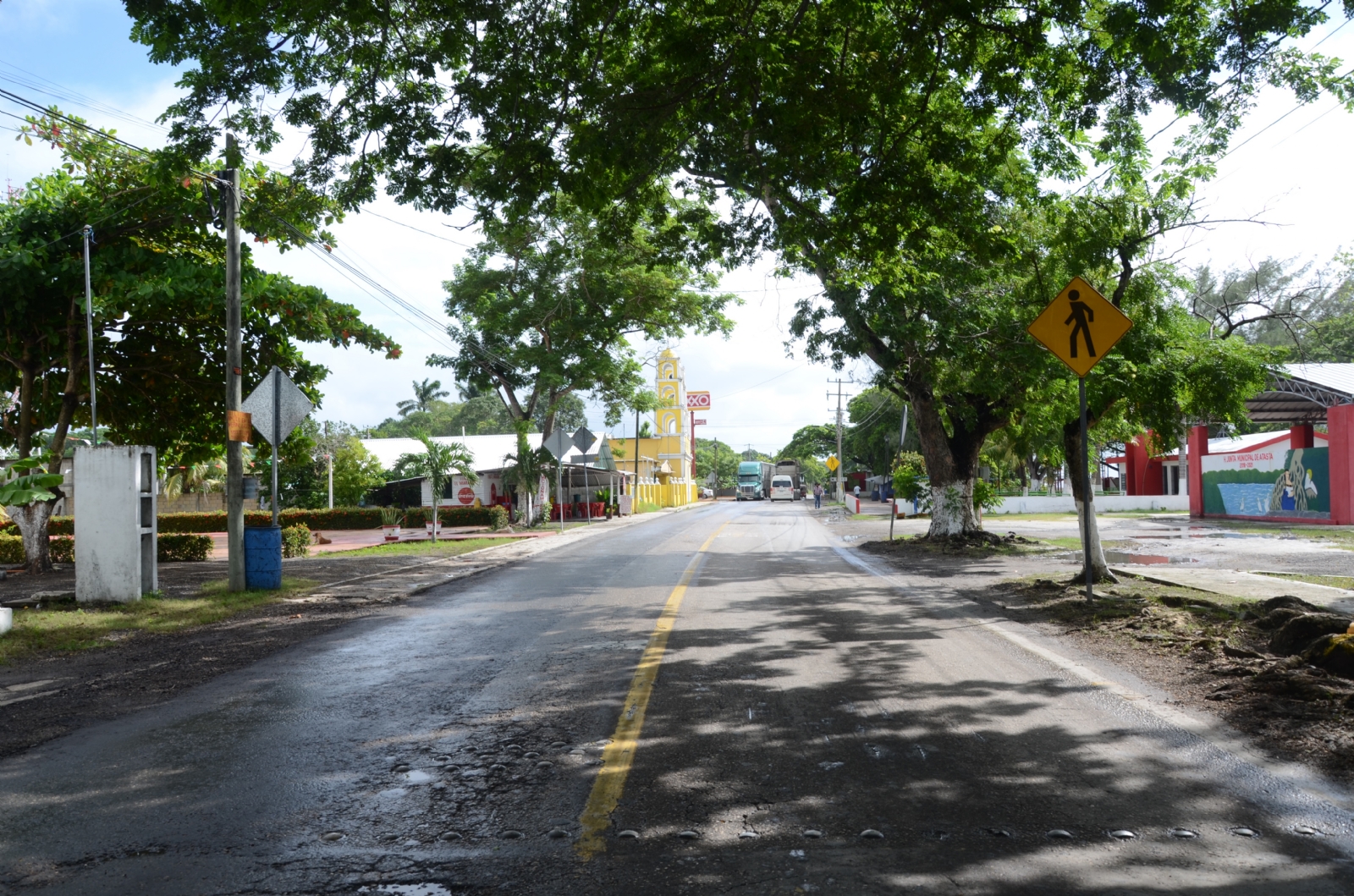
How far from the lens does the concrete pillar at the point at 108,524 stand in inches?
498

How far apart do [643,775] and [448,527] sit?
115 feet

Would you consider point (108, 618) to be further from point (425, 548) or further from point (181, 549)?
point (425, 548)

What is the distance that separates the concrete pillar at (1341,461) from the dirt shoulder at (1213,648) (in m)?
17.7

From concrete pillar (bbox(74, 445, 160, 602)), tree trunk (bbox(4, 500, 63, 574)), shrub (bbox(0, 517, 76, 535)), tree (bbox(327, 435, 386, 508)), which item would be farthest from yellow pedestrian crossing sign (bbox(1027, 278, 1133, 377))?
tree (bbox(327, 435, 386, 508))

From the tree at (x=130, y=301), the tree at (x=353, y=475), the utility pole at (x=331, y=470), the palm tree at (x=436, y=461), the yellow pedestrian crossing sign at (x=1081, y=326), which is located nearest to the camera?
the yellow pedestrian crossing sign at (x=1081, y=326)

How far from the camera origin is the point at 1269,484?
32.8 m

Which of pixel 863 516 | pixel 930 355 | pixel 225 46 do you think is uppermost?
pixel 225 46

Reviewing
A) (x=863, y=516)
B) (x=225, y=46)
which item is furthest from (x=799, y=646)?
(x=863, y=516)

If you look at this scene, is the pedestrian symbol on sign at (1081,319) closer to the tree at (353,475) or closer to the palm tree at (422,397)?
the tree at (353,475)

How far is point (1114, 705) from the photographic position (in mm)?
6473

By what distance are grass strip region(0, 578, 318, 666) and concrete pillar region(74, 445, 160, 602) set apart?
263 mm

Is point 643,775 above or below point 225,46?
below

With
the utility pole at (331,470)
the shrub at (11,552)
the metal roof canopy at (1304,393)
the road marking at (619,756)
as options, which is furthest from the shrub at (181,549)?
the metal roof canopy at (1304,393)

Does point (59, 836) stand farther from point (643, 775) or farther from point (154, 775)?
point (643, 775)
